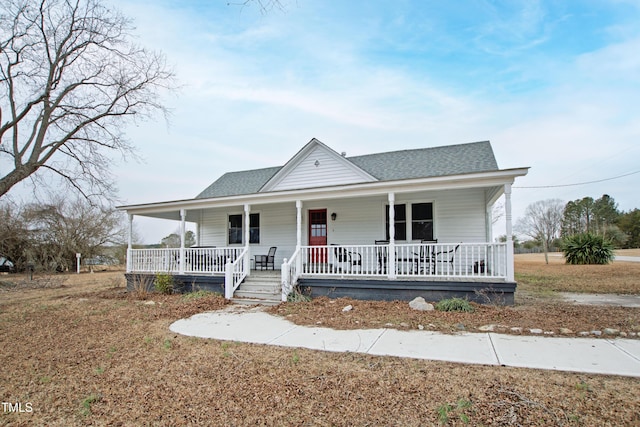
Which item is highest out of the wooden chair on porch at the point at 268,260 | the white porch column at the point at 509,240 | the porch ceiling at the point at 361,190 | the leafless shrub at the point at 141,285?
the porch ceiling at the point at 361,190

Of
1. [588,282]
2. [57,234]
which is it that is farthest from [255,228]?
[57,234]

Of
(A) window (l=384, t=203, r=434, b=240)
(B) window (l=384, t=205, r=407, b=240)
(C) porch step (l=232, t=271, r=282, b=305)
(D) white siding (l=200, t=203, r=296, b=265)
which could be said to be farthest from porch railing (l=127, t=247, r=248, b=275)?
(A) window (l=384, t=203, r=434, b=240)

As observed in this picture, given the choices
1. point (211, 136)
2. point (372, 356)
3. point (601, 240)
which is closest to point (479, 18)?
point (372, 356)

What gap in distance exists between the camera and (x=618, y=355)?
4.42 meters

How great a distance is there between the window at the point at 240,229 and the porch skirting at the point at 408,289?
15.0 ft

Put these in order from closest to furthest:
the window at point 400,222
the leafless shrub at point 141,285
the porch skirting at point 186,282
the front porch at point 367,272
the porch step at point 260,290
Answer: the front porch at point 367,272, the porch step at point 260,290, the leafless shrub at point 141,285, the porch skirting at point 186,282, the window at point 400,222

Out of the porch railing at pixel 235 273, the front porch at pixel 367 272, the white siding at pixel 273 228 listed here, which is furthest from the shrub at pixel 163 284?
the white siding at pixel 273 228

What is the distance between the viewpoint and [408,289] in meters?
8.52

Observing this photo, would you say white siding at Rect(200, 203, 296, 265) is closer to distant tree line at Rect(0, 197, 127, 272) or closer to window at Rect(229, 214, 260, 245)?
window at Rect(229, 214, 260, 245)

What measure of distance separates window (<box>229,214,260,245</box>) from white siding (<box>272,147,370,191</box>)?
1.92 meters

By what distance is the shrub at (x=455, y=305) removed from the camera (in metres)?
7.34

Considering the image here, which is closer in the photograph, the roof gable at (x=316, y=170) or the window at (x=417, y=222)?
the window at (x=417, y=222)

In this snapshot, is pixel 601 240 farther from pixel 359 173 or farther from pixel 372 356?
pixel 372 356

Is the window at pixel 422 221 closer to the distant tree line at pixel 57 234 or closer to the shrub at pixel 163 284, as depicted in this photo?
the shrub at pixel 163 284
